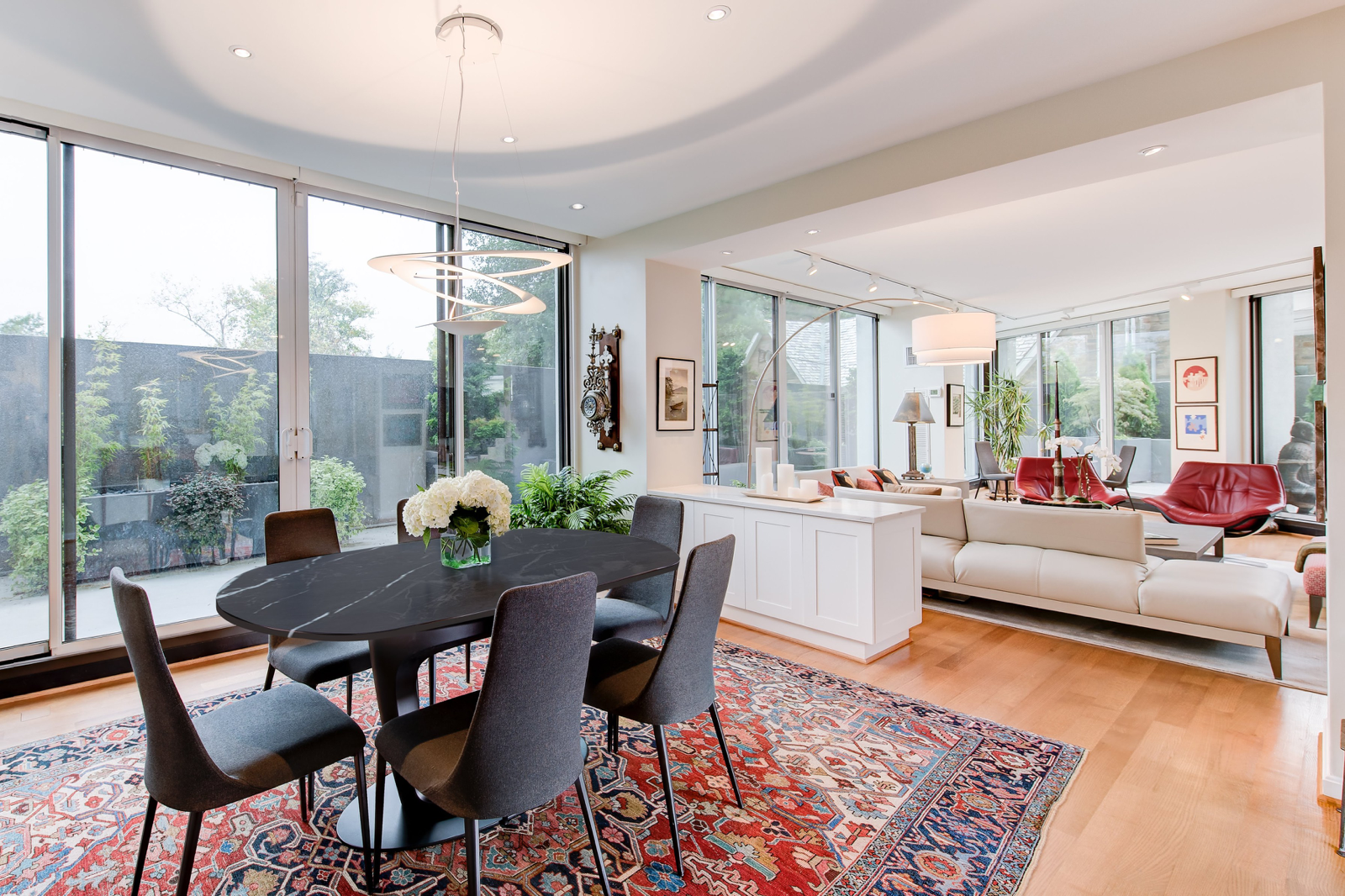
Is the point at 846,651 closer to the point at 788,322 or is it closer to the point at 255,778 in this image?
the point at 255,778

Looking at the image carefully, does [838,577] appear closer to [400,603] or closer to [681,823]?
[681,823]

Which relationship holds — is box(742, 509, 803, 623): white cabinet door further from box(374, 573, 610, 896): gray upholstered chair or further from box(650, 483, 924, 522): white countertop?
box(374, 573, 610, 896): gray upholstered chair

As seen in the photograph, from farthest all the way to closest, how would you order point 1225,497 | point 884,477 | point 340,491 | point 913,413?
point 913,413
point 884,477
point 1225,497
point 340,491

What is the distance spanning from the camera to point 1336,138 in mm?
2178

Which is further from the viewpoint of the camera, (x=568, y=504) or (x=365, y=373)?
(x=568, y=504)

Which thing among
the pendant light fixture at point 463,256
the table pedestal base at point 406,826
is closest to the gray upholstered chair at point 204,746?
the table pedestal base at point 406,826

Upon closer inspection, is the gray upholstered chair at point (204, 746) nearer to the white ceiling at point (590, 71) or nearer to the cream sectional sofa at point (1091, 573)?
the white ceiling at point (590, 71)

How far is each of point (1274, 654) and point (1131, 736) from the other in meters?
1.27

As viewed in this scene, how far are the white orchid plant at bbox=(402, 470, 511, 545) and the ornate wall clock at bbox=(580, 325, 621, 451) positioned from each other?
2700 millimetres

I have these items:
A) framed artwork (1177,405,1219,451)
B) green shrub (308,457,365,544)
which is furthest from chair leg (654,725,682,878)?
framed artwork (1177,405,1219,451)

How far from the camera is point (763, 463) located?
4.28 metres

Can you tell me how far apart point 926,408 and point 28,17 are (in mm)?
7607

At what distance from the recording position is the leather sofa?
3.33 metres

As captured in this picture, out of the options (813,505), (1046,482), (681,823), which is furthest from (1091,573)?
(1046,482)
